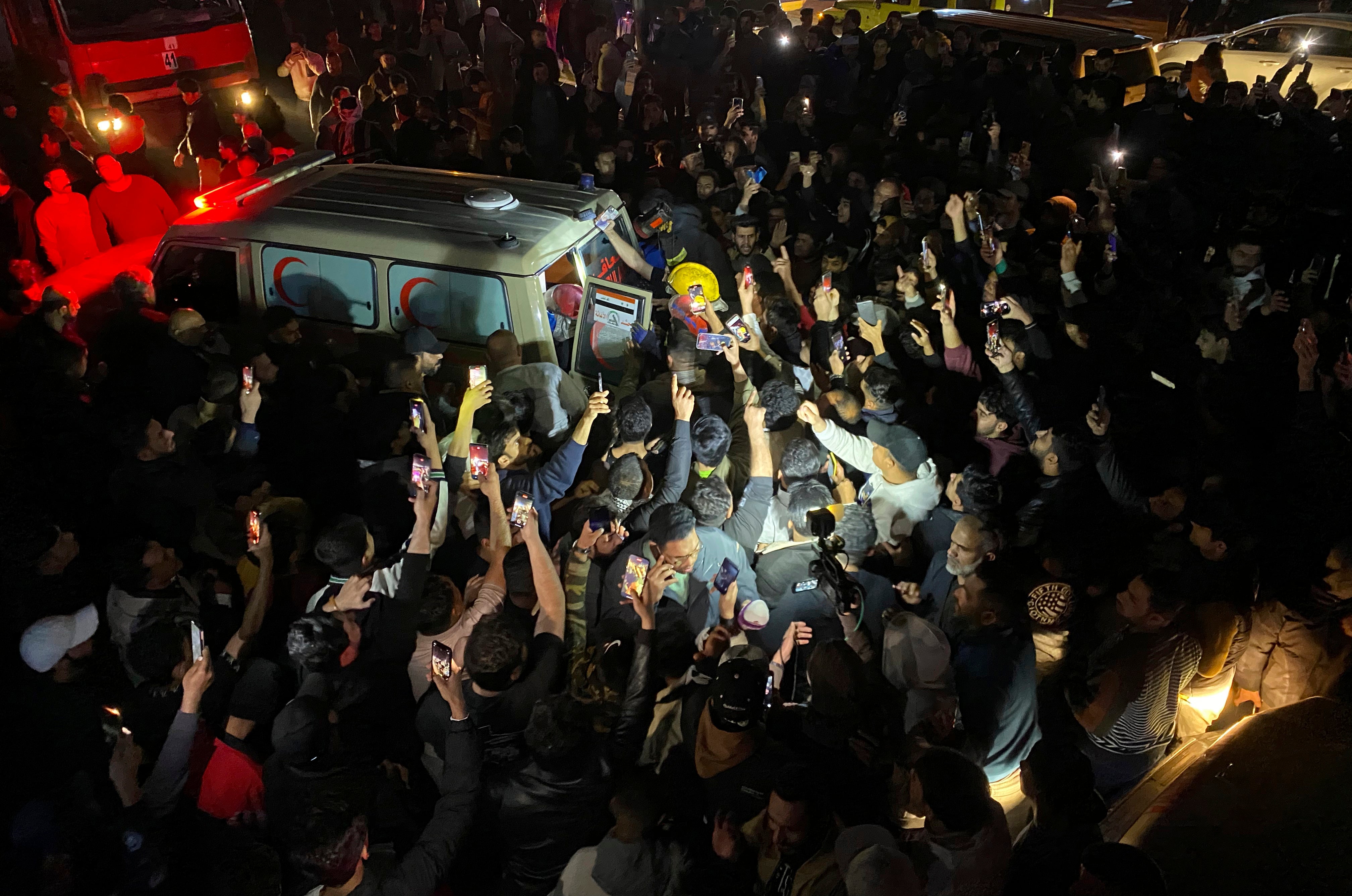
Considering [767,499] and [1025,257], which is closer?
[767,499]

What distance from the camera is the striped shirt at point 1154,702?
366 cm

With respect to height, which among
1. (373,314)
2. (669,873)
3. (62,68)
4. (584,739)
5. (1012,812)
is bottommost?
(1012,812)

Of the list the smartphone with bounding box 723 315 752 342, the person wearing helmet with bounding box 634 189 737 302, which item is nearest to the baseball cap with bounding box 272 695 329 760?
the smartphone with bounding box 723 315 752 342

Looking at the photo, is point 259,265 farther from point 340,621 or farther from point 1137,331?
point 1137,331

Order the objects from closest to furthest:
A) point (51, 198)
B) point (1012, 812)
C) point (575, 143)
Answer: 1. point (1012, 812)
2. point (51, 198)
3. point (575, 143)

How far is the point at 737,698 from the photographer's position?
3295 mm

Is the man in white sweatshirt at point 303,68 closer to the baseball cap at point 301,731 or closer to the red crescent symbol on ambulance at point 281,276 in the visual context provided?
the red crescent symbol on ambulance at point 281,276

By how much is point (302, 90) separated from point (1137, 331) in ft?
38.2

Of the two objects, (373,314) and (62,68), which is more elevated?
(62,68)

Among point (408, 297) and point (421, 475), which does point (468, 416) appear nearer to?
A: point (421, 475)

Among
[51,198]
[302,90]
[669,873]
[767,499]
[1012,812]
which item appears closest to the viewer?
[669,873]

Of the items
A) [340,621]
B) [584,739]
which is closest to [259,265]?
[340,621]

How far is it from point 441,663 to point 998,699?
2246 mm

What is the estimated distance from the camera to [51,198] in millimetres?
7559
